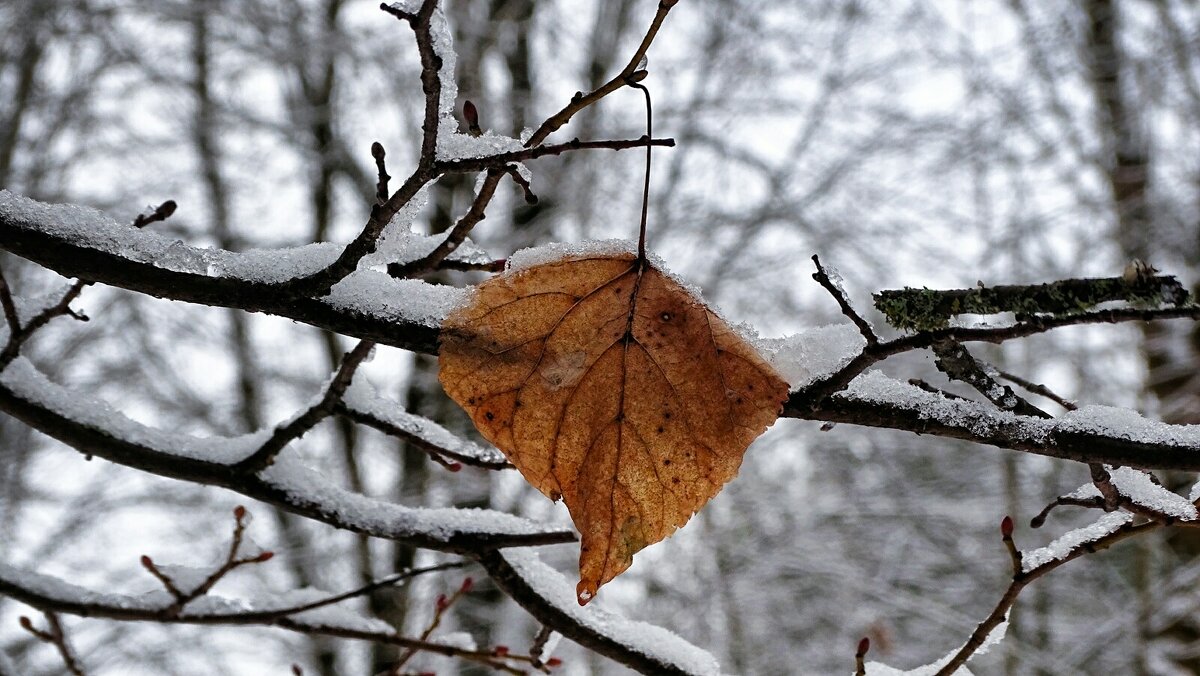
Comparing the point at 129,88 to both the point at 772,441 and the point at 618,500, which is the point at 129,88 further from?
the point at 618,500

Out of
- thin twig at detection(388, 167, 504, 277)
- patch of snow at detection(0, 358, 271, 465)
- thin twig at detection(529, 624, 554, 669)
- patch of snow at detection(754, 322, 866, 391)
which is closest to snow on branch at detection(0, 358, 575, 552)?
patch of snow at detection(0, 358, 271, 465)

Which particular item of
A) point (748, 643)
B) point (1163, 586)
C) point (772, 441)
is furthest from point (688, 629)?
point (1163, 586)

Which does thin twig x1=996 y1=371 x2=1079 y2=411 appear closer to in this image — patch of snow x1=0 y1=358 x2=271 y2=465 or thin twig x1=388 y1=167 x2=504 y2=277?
thin twig x1=388 y1=167 x2=504 y2=277

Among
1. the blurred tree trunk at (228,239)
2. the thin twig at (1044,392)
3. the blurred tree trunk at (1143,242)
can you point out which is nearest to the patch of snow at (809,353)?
the thin twig at (1044,392)

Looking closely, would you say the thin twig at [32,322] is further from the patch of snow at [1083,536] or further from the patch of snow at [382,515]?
the patch of snow at [1083,536]

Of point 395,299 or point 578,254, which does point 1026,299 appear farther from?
point 395,299
